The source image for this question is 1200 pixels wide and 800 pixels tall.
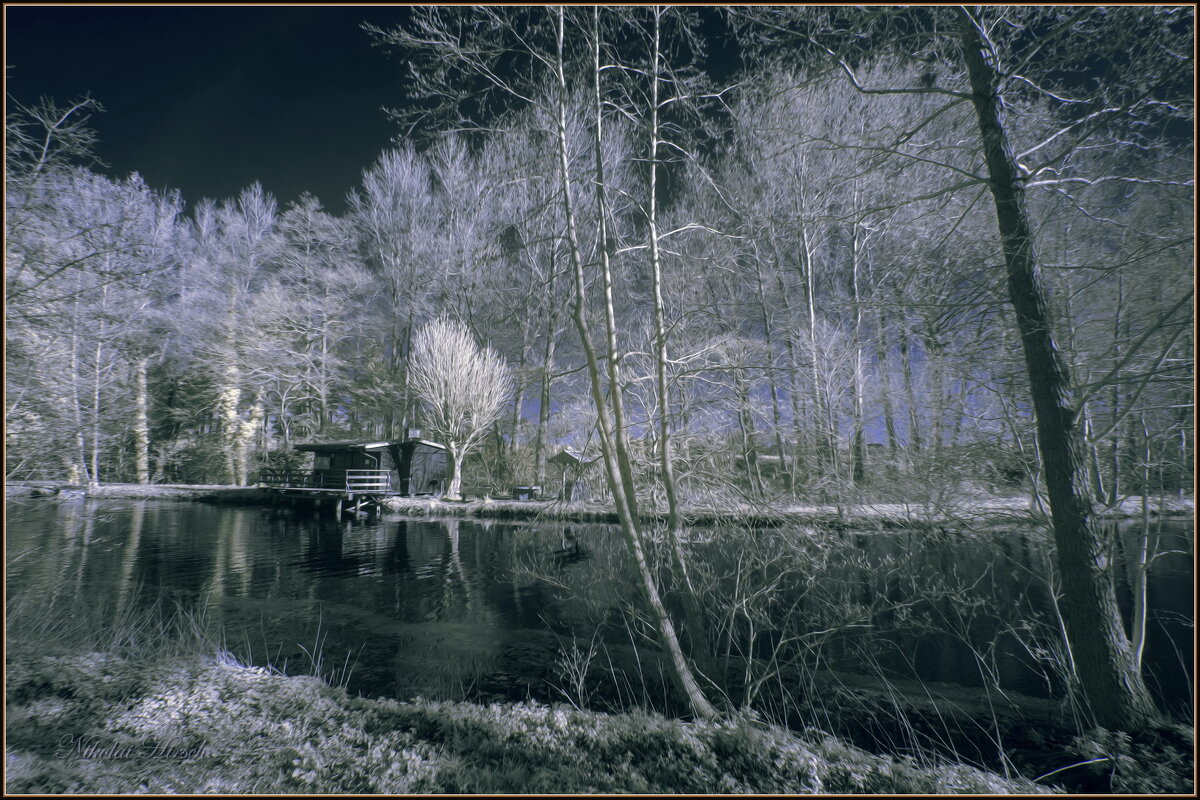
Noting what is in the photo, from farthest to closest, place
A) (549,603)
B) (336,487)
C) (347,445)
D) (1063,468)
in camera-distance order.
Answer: (347,445) < (336,487) < (549,603) < (1063,468)

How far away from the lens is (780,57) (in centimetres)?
427

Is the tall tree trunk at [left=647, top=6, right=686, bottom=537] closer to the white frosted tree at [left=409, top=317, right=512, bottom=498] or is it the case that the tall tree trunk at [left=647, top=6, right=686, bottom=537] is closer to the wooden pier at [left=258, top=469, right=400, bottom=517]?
the white frosted tree at [left=409, top=317, right=512, bottom=498]

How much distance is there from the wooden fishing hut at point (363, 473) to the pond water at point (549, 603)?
7420 millimetres

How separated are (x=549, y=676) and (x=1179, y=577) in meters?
11.5

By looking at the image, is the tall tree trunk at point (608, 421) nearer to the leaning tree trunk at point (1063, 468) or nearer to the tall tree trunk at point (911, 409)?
the leaning tree trunk at point (1063, 468)

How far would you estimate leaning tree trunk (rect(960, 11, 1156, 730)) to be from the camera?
10.4 ft

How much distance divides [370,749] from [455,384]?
1892 centimetres

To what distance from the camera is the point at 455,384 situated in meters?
21.1

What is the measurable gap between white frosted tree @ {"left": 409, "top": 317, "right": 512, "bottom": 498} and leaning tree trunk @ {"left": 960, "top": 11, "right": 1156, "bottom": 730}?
19.7 meters

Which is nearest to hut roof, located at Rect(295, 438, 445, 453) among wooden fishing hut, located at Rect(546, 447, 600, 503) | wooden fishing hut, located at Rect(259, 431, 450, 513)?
wooden fishing hut, located at Rect(259, 431, 450, 513)

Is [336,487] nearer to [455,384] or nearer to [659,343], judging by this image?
[455,384]

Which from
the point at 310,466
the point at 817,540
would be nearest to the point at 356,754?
the point at 817,540

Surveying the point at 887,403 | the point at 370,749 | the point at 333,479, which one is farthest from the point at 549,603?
the point at 333,479

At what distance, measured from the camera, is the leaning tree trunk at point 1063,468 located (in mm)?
3162
